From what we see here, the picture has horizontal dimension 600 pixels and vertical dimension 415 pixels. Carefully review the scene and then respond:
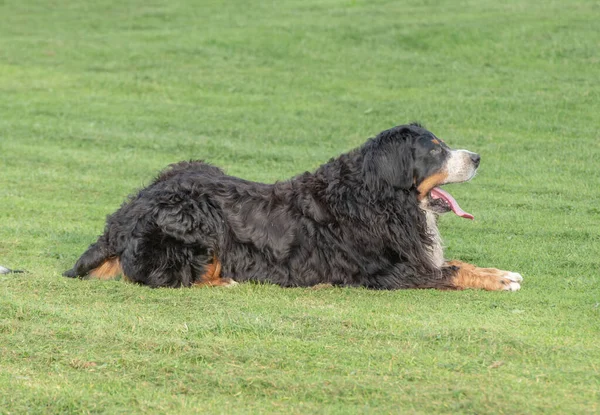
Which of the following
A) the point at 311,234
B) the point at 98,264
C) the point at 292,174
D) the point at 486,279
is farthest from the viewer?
the point at 292,174

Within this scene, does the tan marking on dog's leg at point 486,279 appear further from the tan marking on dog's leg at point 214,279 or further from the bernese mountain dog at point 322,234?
the tan marking on dog's leg at point 214,279

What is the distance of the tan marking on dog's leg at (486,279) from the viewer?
8.30m

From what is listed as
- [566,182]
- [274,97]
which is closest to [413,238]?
[566,182]

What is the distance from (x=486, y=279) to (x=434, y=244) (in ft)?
1.89

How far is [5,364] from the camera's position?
6430 mm

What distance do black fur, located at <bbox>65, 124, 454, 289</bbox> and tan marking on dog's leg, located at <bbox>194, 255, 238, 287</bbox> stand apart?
0.04 m

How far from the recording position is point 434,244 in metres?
8.66

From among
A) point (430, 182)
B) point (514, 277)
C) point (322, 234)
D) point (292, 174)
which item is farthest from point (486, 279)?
point (292, 174)

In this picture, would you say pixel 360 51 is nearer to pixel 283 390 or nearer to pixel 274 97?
pixel 274 97

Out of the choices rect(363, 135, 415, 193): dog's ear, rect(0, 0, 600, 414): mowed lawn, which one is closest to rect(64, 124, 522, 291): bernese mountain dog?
rect(363, 135, 415, 193): dog's ear

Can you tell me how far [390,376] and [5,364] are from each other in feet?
8.20

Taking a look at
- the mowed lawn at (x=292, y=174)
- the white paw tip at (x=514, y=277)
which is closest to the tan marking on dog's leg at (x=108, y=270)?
the mowed lawn at (x=292, y=174)

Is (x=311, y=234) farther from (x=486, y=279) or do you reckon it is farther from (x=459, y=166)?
(x=486, y=279)

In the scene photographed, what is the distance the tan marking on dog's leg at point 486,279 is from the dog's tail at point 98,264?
295 centimetres
